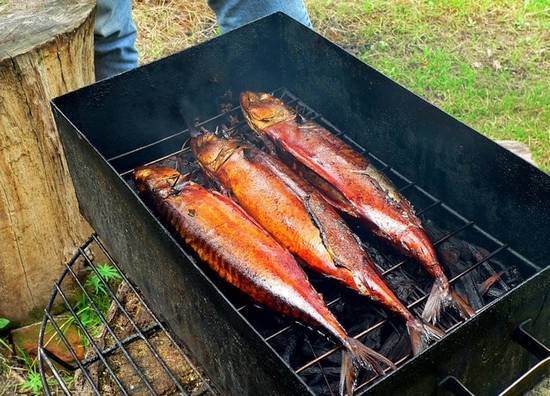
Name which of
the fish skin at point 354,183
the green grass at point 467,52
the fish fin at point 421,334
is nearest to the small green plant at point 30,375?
the fish skin at point 354,183

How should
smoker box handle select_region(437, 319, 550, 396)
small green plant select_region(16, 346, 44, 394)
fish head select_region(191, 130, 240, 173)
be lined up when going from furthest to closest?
small green plant select_region(16, 346, 44, 394)
fish head select_region(191, 130, 240, 173)
smoker box handle select_region(437, 319, 550, 396)

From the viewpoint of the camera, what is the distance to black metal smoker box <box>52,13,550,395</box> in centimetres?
193

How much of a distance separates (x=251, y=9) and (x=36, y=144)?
1575 mm

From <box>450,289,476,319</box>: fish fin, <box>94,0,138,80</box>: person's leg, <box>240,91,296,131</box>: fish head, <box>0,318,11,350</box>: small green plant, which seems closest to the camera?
<box>450,289,476,319</box>: fish fin

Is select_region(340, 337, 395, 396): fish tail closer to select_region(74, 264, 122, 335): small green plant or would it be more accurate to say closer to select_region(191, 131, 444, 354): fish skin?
select_region(191, 131, 444, 354): fish skin

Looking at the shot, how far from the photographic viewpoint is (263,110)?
2941mm

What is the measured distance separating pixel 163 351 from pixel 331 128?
4.11 ft

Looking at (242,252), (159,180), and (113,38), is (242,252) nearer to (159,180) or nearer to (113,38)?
(159,180)

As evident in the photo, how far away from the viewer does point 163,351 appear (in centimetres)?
291

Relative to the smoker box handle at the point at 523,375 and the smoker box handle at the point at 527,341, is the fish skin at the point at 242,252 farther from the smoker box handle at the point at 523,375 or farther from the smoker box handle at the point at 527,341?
the smoker box handle at the point at 527,341

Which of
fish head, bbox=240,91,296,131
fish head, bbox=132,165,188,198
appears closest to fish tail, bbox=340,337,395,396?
fish head, bbox=132,165,188,198

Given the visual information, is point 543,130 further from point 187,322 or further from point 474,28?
point 187,322

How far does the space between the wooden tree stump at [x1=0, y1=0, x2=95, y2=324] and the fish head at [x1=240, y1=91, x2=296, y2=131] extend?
818mm

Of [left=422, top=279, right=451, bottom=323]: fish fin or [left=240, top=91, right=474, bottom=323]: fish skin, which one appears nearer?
[left=422, top=279, right=451, bottom=323]: fish fin
